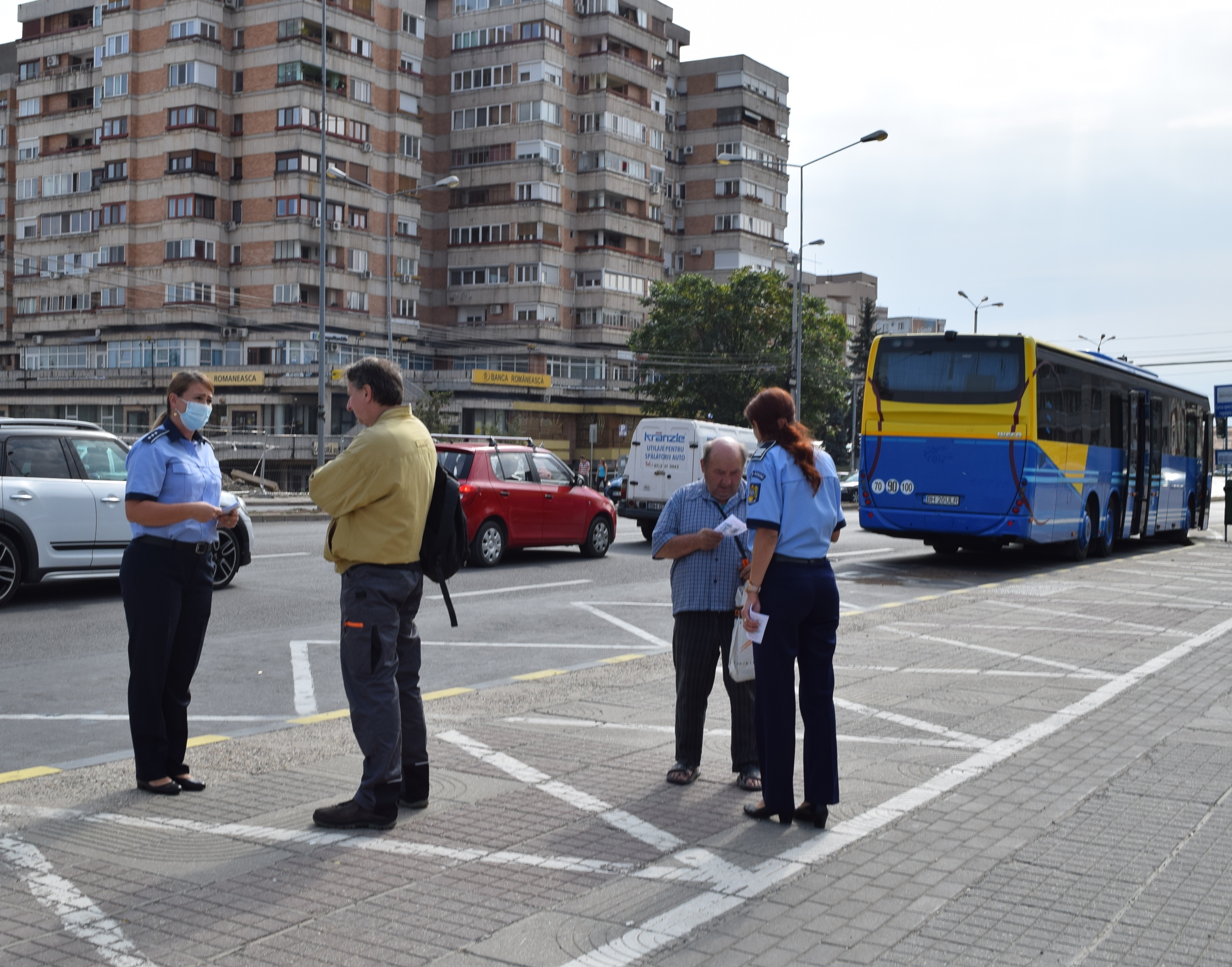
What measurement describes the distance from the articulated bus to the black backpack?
14.1 meters

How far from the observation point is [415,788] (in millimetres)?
5695

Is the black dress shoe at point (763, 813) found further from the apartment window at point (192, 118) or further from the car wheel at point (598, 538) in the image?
the apartment window at point (192, 118)

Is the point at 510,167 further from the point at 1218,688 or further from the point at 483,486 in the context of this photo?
the point at 1218,688

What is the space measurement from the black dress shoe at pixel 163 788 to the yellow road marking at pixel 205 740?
958 millimetres

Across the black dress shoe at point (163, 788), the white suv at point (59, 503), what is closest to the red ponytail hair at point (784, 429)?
the black dress shoe at point (163, 788)

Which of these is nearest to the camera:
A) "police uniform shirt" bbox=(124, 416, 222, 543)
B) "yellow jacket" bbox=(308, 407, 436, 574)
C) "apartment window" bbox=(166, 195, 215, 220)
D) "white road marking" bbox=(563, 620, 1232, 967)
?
"white road marking" bbox=(563, 620, 1232, 967)

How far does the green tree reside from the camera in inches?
2699

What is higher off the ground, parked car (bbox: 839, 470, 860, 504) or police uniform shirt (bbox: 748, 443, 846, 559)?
police uniform shirt (bbox: 748, 443, 846, 559)

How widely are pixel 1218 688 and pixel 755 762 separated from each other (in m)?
4.43

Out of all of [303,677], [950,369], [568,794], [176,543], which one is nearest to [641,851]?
[568,794]

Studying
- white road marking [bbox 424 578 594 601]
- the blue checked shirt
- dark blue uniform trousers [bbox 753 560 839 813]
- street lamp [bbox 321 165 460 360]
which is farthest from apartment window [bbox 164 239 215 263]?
dark blue uniform trousers [bbox 753 560 839 813]

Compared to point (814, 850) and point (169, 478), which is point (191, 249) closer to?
point (169, 478)

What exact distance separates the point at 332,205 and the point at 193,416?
62.9 metres

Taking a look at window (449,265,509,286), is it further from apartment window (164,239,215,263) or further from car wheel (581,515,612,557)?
car wheel (581,515,612,557)
